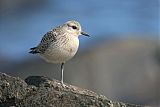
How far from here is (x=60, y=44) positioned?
28.2ft

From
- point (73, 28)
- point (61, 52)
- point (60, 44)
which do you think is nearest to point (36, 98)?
point (61, 52)

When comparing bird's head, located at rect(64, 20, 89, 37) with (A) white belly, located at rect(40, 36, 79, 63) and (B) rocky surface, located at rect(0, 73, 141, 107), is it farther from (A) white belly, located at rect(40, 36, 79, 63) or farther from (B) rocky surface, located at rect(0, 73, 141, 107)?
(B) rocky surface, located at rect(0, 73, 141, 107)

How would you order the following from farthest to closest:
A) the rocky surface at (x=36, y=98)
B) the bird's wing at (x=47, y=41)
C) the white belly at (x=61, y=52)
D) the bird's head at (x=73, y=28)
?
the bird's head at (x=73, y=28) → the bird's wing at (x=47, y=41) → the white belly at (x=61, y=52) → the rocky surface at (x=36, y=98)

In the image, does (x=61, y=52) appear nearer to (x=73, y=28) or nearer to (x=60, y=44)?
(x=60, y=44)

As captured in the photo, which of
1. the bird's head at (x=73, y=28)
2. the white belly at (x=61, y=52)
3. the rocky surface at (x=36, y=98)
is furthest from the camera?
the bird's head at (x=73, y=28)

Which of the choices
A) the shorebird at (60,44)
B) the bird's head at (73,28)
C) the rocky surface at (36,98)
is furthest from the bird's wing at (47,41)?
the rocky surface at (36,98)

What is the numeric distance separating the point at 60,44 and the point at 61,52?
13 cm

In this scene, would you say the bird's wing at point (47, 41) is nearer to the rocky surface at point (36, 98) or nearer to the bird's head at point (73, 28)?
the bird's head at point (73, 28)

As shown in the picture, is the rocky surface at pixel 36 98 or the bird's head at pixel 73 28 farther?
the bird's head at pixel 73 28

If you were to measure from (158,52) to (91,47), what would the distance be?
8.21 feet

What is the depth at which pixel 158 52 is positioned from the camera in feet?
62.4

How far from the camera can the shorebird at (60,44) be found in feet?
28.0

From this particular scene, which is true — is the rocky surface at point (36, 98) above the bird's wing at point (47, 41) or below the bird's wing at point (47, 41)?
below

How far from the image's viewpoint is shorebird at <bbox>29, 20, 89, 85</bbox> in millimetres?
8531
